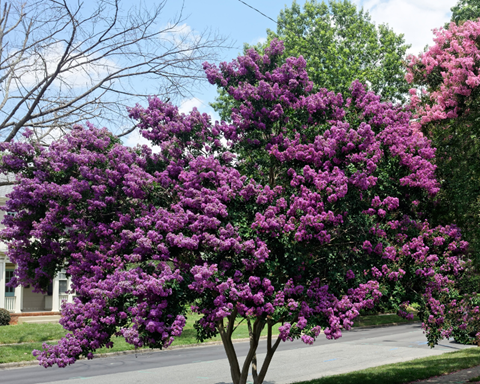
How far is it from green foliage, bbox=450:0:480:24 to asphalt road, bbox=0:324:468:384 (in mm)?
A: 17635

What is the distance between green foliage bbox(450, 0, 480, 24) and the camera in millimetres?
28219

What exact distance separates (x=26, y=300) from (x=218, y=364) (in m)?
20.9

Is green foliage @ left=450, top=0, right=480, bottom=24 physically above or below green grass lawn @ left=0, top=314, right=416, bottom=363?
above

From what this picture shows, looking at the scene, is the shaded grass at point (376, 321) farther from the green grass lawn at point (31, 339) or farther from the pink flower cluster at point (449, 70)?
the pink flower cluster at point (449, 70)

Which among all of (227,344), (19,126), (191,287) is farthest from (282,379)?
(19,126)

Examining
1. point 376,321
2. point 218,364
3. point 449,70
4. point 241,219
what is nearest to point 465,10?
point 376,321

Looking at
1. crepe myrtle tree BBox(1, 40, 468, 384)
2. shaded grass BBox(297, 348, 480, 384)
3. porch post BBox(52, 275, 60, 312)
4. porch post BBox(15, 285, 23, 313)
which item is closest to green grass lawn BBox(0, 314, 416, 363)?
porch post BBox(15, 285, 23, 313)

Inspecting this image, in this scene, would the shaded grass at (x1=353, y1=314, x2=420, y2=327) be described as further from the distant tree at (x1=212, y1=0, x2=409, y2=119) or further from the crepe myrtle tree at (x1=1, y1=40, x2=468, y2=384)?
the crepe myrtle tree at (x1=1, y1=40, x2=468, y2=384)

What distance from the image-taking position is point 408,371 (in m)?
13.5

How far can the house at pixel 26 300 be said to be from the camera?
29.9m

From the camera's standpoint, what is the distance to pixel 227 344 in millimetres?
10219

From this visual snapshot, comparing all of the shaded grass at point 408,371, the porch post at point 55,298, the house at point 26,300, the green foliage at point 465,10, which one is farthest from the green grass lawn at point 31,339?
the green foliage at point 465,10

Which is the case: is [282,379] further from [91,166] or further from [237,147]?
[91,166]

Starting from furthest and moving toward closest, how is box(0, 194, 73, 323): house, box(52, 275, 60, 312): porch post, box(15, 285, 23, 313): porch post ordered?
box(52, 275, 60, 312): porch post → box(15, 285, 23, 313): porch post → box(0, 194, 73, 323): house
